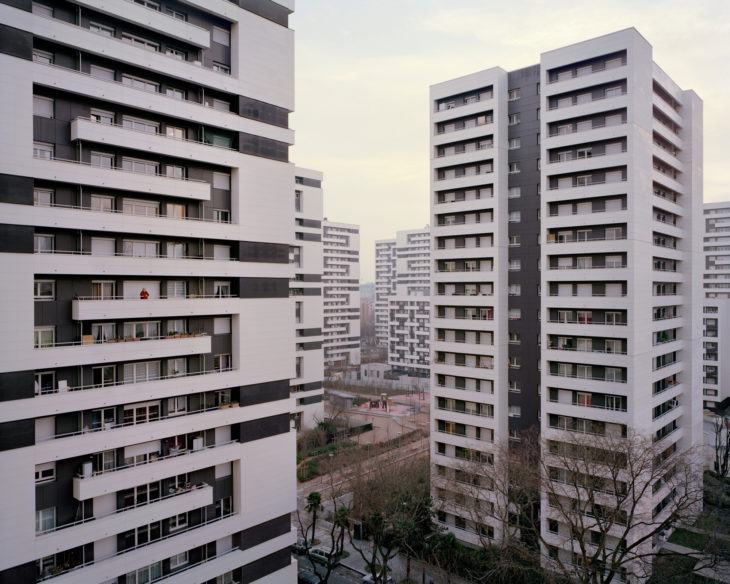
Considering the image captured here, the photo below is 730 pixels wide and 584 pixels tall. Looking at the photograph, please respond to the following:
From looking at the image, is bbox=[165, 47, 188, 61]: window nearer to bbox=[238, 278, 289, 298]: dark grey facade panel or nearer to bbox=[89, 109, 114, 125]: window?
bbox=[89, 109, 114, 125]: window

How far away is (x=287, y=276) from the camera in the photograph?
25.0 m

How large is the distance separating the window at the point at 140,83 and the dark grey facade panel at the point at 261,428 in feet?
52.8

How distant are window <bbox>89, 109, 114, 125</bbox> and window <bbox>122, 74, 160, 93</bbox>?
161cm

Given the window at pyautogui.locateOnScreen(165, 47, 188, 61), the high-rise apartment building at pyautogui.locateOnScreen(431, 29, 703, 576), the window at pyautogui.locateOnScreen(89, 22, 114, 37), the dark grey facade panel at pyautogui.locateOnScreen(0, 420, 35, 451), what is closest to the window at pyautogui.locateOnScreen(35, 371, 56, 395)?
the dark grey facade panel at pyautogui.locateOnScreen(0, 420, 35, 451)

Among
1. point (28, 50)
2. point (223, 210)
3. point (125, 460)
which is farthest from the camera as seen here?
point (223, 210)

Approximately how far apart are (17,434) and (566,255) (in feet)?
104

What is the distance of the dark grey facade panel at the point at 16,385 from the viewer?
16844 mm

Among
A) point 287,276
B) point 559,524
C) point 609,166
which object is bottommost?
point 559,524

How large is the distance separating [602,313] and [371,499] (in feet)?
64.1

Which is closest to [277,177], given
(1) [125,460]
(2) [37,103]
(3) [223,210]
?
(3) [223,210]

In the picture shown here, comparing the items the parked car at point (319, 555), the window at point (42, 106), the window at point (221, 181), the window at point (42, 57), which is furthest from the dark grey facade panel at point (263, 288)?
the parked car at point (319, 555)

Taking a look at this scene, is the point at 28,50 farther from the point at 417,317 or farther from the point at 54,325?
the point at 417,317

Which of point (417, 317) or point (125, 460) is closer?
point (125, 460)

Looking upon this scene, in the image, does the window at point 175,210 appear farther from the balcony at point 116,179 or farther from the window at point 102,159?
the window at point 102,159
